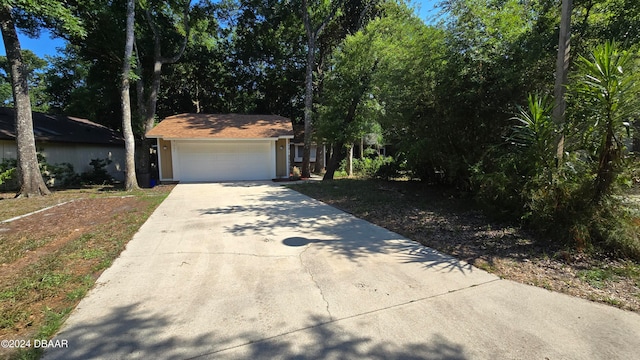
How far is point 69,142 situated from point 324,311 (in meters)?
16.8

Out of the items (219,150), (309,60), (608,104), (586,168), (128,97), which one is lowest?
(586,168)

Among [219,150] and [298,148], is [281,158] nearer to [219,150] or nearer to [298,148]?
[219,150]

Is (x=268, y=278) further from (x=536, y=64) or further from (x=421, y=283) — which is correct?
(x=536, y=64)

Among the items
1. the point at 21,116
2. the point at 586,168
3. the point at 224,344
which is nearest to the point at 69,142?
the point at 21,116

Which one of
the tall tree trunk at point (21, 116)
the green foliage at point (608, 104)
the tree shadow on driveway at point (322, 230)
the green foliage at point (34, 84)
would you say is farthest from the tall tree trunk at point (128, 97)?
the green foliage at point (34, 84)

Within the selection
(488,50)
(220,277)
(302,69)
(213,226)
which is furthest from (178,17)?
(220,277)

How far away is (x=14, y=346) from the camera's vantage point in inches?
89.2

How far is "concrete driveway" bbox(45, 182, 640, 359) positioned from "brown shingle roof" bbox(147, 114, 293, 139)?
994cm

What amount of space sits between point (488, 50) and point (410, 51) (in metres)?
2.22

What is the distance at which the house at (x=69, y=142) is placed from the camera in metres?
12.9

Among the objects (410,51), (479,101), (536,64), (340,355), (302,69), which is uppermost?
(302,69)

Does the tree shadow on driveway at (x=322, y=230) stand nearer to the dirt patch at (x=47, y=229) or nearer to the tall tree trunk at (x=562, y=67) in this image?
the dirt patch at (x=47, y=229)

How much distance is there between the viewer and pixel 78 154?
598 inches

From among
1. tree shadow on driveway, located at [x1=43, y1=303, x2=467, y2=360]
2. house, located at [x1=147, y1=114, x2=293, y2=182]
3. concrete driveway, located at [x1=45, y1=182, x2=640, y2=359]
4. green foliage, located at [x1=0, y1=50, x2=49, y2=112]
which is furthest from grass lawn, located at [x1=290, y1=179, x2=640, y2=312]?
green foliage, located at [x1=0, y1=50, x2=49, y2=112]
